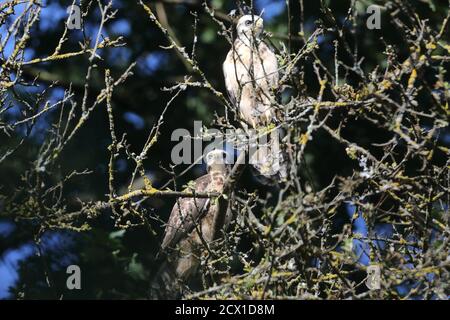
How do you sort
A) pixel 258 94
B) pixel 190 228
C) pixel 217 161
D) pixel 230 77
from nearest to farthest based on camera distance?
pixel 258 94 → pixel 190 228 → pixel 230 77 → pixel 217 161

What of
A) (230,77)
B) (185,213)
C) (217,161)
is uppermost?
(230,77)

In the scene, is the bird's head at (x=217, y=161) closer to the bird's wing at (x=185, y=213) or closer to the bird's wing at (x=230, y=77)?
the bird's wing at (x=185, y=213)

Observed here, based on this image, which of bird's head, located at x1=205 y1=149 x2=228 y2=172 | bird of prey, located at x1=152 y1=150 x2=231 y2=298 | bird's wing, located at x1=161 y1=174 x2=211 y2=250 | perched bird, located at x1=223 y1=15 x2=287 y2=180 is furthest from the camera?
bird's head, located at x1=205 y1=149 x2=228 y2=172

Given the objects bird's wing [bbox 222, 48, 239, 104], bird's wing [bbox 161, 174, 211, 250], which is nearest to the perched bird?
bird's wing [bbox 222, 48, 239, 104]

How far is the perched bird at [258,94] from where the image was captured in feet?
15.0

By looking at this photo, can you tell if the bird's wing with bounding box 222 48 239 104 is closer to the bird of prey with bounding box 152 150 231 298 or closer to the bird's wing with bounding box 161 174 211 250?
the bird of prey with bounding box 152 150 231 298

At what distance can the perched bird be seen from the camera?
180 inches

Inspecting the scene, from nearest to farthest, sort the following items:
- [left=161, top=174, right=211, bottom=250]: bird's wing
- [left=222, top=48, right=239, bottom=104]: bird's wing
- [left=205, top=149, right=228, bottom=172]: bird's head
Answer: [left=161, top=174, right=211, bottom=250]: bird's wing < [left=222, top=48, right=239, bottom=104]: bird's wing < [left=205, top=149, right=228, bottom=172]: bird's head

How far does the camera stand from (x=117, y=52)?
9.35m

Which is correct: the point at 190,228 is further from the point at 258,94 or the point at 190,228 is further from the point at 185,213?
the point at 258,94

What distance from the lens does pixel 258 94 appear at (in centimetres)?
481

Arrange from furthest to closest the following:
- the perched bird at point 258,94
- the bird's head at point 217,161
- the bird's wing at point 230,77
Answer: the bird's head at point 217,161, the bird's wing at point 230,77, the perched bird at point 258,94

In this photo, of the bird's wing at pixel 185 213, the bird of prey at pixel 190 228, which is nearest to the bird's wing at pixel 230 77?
the bird of prey at pixel 190 228

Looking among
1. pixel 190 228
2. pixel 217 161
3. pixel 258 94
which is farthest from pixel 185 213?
pixel 258 94
